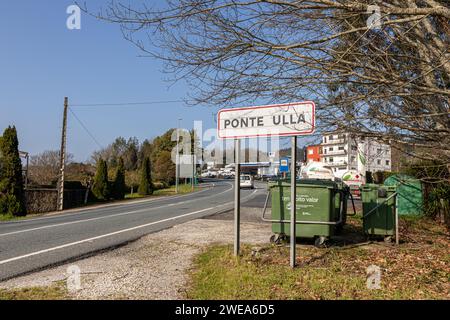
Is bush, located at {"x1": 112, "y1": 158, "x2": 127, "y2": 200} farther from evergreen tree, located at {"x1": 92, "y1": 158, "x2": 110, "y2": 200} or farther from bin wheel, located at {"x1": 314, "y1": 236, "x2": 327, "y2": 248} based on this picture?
bin wheel, located at {"x1": 314, "y1": 236, "x2": 327, "y2": 248}

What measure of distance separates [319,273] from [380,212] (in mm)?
3542

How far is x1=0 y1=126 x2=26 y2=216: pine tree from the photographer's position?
21344 mm

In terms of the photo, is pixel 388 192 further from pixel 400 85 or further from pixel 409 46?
pixel 400 85

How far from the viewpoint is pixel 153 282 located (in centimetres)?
493

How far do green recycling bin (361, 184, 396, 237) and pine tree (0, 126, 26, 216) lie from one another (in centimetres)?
1974

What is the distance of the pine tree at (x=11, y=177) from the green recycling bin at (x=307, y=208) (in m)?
19.0

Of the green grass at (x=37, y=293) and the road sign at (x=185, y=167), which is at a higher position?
the road sign at (x=185, y=167)

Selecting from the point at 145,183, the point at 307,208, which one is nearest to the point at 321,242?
the point at 307,208

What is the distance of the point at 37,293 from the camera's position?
4461 mm

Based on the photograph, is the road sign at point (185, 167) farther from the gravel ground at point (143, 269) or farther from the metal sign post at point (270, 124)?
the metal sign post at point (270, 124)

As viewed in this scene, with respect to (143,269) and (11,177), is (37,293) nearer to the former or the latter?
(143,269)

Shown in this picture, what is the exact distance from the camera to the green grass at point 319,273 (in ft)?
14.4

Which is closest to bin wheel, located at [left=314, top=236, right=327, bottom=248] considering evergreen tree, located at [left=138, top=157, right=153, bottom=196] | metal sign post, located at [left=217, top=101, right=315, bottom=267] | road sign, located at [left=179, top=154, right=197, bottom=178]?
metal sign post, located at [left=217, top=101, right=315, bottom=267]

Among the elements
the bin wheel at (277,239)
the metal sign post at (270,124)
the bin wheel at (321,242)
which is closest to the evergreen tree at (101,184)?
the bin wheel at (277,239)
